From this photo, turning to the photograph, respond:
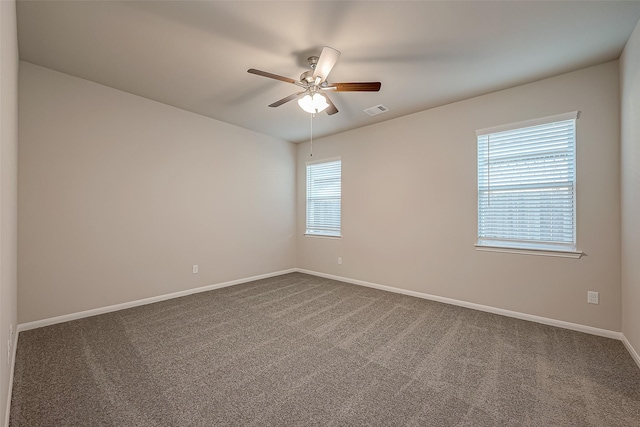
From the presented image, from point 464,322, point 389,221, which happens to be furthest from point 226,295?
point 464,322

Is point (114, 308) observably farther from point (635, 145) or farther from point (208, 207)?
point (635, 145)

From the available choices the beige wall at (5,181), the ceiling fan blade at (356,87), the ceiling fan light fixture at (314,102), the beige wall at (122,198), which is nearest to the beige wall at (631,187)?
the ceiling fan blade at (356,87)

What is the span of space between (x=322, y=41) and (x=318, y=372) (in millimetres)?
2751

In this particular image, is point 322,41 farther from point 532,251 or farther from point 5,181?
point 532,251

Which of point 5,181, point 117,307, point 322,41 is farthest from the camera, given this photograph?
point 117,307

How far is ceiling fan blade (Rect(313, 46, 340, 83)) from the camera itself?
2.03 m

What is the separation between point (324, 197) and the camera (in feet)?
17.0

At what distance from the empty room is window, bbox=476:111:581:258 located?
0.02 metres

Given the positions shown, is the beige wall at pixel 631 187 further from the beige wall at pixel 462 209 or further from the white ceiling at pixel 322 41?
the white ceiling at pixel 322 41

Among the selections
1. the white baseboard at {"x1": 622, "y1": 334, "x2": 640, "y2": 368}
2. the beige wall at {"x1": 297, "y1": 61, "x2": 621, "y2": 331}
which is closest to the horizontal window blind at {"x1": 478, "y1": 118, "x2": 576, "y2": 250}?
the beige wall at {"x1": 297, "y1": 61, "x2": 621, "y2": 331}

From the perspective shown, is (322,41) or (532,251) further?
(532,251)

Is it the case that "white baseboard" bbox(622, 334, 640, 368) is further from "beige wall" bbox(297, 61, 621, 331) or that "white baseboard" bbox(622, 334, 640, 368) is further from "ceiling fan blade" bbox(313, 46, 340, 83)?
"ceiling fan blade" bbox(313, 46, 340, 83)

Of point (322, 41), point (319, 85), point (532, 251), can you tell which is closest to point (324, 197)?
point (319, 85)

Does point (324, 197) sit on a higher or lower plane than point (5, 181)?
higher
